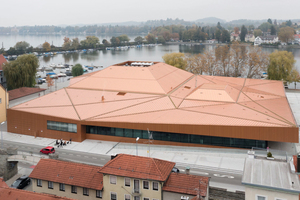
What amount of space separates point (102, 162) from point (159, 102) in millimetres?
12469

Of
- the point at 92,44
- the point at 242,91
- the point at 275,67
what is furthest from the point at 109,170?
the point at 92,44

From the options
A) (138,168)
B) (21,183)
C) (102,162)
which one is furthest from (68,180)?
(102,162)

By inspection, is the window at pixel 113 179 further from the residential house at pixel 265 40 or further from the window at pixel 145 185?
the residential house at pixel 265 40

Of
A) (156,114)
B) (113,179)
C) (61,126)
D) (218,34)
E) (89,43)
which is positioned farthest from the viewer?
(218,34)

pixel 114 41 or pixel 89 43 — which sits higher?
pixel 114 41

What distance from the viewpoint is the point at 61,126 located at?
128 feet

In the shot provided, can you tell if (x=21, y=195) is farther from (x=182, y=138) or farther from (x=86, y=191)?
(x=182, y=138)

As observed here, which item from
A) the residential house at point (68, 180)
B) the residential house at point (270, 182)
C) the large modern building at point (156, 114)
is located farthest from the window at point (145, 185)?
the large modern building at point (156, 114)

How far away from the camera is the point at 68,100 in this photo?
1734 inches

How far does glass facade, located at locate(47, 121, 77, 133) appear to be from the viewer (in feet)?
127

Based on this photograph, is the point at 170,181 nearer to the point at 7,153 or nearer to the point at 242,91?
the point at 7,153

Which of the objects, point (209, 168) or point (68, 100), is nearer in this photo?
point (209, 168)

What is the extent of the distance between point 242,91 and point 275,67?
26.8 metres

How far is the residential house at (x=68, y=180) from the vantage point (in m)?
23.4
